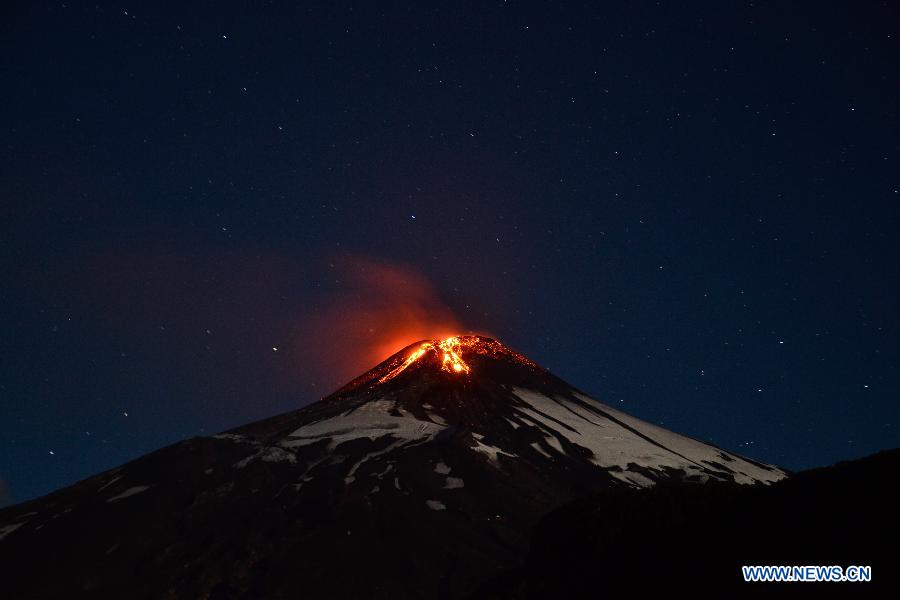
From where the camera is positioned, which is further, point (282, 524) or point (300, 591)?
point (282, 524)

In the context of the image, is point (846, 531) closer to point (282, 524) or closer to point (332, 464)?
point (282, 524)

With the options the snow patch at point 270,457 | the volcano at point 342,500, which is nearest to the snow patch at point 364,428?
the volcano at point 342,500

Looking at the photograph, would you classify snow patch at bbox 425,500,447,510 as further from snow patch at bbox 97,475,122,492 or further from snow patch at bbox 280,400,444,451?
snow patch at bbox 97,475,122,492

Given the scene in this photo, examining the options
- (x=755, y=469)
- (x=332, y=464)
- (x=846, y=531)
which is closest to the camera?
(x=846, y=531)

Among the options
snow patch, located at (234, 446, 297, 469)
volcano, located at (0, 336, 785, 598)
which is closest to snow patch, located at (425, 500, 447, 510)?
volcano, located at (0, 336, 785, 598)

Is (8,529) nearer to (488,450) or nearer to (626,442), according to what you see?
(488,450)

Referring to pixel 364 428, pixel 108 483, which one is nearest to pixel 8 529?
pixel 108 483

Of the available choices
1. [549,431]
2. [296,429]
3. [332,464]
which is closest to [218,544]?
[332,464]

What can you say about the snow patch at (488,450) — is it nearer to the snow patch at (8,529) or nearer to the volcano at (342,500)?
the volcano at (342,500)
